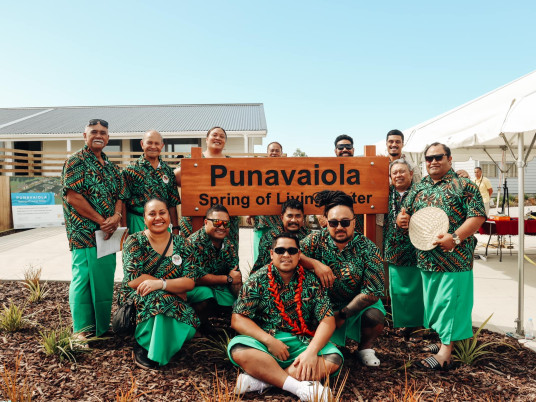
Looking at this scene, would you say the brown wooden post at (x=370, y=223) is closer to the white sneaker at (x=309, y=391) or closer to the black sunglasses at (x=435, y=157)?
the black sunglasses at (x=435, y=157)

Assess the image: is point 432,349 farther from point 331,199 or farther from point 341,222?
point 331,199

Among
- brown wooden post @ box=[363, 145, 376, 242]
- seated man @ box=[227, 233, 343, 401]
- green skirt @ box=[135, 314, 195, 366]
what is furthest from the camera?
brown wooden post @ box=[363, 145, 376, 242]

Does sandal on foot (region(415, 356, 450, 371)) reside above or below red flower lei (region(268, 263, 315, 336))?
below

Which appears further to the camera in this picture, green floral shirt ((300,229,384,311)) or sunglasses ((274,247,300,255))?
green floral shirt ((300,229,384,311))

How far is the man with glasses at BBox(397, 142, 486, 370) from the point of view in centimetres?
294

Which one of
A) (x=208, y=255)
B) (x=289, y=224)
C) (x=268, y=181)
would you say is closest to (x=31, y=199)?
(x=208, y=255)

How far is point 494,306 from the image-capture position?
4.61m

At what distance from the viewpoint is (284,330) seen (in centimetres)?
274

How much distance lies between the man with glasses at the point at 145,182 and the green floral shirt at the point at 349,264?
59.0 inches

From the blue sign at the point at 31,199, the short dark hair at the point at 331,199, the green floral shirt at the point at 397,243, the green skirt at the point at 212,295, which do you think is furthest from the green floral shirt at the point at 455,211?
the blue sign at the point at 31,199

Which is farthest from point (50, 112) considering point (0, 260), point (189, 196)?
point (189, 196)

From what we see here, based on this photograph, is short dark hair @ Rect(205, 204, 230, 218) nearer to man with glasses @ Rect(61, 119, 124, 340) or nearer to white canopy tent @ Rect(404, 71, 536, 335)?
man with glasses @ Rect(61, 119, 124, 340)

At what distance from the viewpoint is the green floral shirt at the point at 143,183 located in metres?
3.57

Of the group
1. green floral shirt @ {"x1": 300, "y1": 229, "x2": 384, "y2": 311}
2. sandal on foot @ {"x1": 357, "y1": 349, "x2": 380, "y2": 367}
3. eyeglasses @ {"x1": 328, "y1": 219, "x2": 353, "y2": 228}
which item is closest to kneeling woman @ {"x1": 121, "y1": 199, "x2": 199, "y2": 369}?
green floral shirt @ {"x1": 300, "y1": 229, "x2": 384, "y2": 311}
